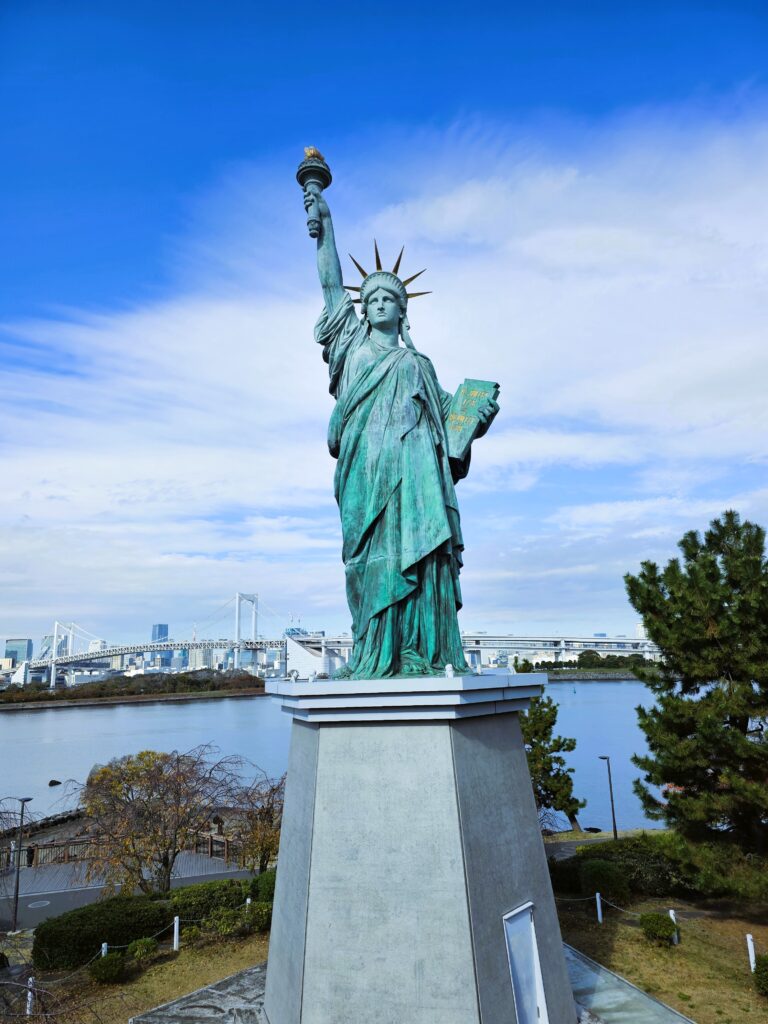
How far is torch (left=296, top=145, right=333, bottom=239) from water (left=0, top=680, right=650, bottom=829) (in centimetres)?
1414

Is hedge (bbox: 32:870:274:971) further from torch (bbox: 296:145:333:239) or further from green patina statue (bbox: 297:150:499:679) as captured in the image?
torch (bbox: 296:145:333:239)

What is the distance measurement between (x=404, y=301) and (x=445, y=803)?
16.1 ft

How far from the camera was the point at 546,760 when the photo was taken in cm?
1454

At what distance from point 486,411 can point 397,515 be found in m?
1.48

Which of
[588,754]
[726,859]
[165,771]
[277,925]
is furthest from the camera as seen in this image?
[588,754]

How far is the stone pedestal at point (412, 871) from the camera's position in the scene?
4.66 m

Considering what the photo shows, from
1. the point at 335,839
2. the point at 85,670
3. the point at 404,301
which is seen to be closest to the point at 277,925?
the point at 335,839

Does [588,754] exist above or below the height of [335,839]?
below

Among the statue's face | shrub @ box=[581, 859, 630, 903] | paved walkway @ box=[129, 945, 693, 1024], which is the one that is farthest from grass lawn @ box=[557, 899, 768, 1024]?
the statue's face

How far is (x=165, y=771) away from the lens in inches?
550

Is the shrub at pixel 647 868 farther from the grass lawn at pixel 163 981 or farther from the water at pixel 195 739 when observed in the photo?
the water at pixel 195 739

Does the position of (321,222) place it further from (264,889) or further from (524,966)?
(264,889)

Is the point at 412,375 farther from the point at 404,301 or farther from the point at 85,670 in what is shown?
the point at 85,670

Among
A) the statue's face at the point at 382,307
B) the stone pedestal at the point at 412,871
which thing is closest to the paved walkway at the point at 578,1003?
the stone pedestal at the point at 412,871
